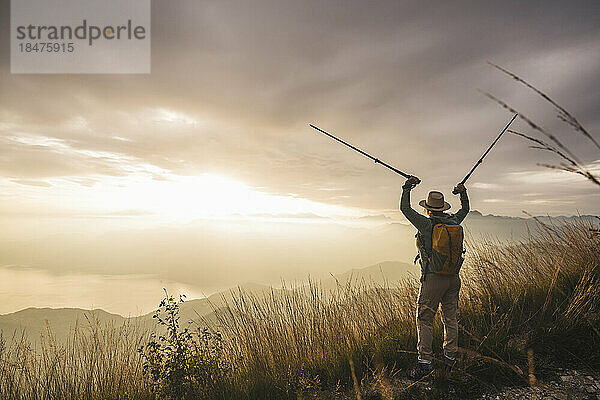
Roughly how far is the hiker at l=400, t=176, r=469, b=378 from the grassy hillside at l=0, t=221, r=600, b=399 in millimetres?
285

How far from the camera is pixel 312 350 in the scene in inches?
225

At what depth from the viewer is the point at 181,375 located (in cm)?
503

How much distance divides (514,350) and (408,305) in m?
1.73

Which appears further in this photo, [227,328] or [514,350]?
[227,328]

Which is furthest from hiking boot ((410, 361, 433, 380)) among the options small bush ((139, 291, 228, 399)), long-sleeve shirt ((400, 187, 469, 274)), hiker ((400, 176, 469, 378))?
small bush ((139, 291, 228, 399))

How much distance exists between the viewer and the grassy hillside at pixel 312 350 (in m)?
4.99

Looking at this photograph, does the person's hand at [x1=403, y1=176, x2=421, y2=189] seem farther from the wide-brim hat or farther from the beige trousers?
the beige trousers

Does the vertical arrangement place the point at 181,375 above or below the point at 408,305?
below

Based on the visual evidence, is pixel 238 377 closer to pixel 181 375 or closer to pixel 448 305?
pixel 181 375

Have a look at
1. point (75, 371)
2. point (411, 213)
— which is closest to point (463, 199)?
point (411, 213)

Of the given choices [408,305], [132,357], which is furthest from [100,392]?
[408,305]

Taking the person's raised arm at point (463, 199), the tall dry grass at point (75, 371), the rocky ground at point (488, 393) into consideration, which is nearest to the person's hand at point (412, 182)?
the person's raised arm at point (463, 199)

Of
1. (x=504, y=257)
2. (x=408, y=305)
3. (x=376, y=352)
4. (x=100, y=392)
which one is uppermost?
(x=504, y=257)

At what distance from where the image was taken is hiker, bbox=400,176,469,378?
15.8 ft
